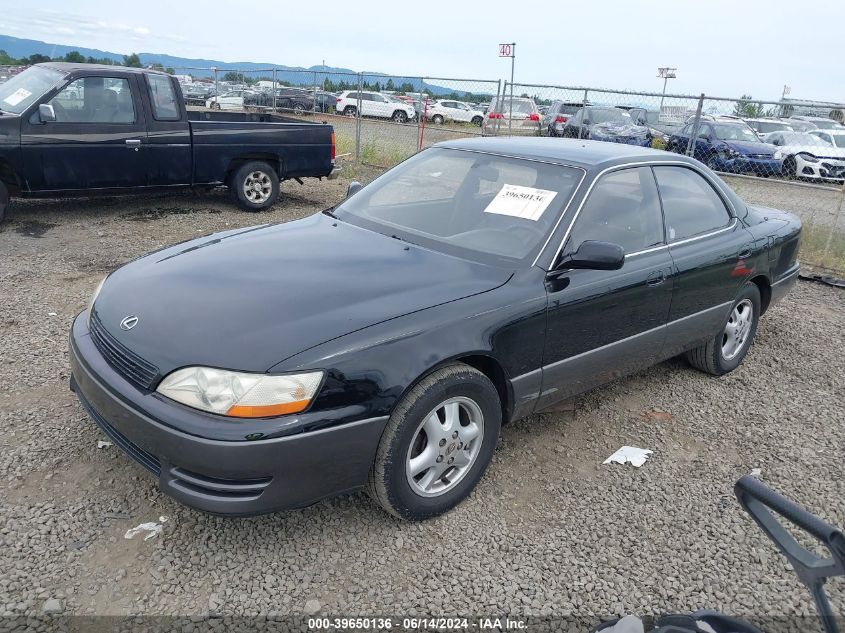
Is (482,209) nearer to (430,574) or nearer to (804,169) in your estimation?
(430,574)

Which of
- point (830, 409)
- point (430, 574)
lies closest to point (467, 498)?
point (430, 574)

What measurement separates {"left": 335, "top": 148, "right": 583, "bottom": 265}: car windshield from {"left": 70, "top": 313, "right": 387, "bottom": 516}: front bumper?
1.28 metres

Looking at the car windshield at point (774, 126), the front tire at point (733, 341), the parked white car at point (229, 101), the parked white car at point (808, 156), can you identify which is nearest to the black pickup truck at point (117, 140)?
the front tire at point (733, 341)

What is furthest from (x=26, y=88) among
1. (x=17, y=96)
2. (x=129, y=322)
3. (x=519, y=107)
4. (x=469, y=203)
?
(x=519, y=107)

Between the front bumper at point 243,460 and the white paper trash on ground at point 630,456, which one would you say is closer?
the front bumper at point 243,460

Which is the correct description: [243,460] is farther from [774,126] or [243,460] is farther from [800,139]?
[774,126]

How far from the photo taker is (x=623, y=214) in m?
3.77

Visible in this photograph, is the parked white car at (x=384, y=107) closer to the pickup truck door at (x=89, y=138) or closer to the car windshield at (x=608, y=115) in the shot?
the car windshield at (x=608, y=115)

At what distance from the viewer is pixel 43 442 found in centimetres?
337

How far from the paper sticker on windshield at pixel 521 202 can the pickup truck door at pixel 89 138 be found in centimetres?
583

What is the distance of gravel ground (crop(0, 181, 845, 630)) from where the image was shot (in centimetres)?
256

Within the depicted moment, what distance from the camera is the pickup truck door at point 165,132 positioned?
794 centimetres

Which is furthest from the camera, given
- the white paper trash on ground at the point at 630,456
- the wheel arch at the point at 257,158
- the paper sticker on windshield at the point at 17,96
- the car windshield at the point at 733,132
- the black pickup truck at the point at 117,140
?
the car windshield at the point at 733,132

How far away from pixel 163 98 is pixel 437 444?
6.99 metres
